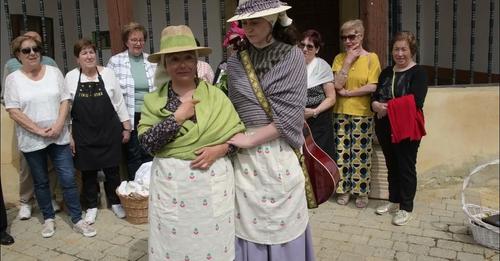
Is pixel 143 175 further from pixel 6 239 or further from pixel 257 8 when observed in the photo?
pixel 257 8

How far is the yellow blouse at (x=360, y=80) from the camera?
4094 millimetres

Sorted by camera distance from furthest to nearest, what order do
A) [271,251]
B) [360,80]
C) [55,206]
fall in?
[55,206] → [360,80] → [271,251]

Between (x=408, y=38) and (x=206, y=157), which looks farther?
(x=408, y=38)

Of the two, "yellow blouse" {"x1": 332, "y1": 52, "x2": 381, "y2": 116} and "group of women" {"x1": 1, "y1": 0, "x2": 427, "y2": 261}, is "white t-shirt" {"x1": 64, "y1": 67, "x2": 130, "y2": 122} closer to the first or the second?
"group of women" {"x1": 1, "y1": 0, "x2": 427, "y2": 261}

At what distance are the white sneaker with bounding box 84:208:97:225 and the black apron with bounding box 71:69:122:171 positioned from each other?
1.35 ft

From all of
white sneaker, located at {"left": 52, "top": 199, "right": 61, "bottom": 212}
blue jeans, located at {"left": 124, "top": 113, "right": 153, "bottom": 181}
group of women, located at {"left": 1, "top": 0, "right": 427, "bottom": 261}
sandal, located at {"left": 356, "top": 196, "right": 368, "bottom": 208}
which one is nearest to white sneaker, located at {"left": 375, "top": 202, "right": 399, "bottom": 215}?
sandal, located at {"left": 356, "top": 196, "right": 368, "bottom": 208}

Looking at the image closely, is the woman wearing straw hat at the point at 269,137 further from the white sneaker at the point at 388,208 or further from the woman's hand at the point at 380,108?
the white sneaker at the point at 388,208

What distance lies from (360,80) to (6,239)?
3.18 meters

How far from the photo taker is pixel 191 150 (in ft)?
7.14

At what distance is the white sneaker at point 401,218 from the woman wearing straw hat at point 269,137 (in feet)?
5.72

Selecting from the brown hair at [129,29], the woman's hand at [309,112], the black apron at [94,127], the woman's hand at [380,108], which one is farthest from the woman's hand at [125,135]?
the woman's hand at [380,108]

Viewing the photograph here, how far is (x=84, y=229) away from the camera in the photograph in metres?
3.89

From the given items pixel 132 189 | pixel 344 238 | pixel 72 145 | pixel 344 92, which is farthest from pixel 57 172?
pixel 344 92

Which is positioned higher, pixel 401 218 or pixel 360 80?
pixel 360 80
